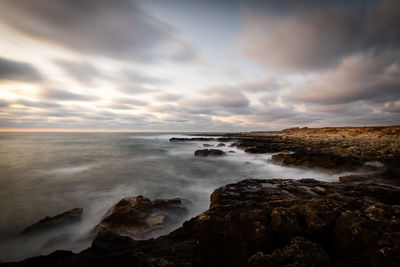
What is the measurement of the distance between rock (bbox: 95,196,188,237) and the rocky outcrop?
10.5m

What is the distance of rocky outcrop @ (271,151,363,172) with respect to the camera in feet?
35.6

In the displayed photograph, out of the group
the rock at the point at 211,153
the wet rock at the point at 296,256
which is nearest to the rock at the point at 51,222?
the wet rock at the point at 296,256

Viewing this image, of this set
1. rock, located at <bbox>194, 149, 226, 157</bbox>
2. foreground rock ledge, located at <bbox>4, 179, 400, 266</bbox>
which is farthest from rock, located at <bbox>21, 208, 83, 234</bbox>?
rock, located at <bbox>194, 149, 226, 157</bbox>

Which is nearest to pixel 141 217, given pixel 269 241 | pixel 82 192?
pixel 269 241

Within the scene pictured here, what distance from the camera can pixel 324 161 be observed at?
1176 cm

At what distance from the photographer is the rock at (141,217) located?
5593 mm

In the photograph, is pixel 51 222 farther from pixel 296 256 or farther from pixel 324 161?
pixel 324 161

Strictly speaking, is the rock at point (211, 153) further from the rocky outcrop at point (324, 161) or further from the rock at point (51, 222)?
the rock at point (51, 222)

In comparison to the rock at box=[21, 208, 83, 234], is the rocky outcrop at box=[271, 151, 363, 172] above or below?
above

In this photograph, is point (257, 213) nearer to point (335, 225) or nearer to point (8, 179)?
point (335, 225)

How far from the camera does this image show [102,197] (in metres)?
9.80

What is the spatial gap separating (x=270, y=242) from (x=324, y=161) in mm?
12270

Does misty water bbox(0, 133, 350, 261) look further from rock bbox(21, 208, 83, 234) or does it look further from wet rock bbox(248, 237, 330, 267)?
wet rock bbox(248, 237, 330, 267)

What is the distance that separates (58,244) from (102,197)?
4.51m
